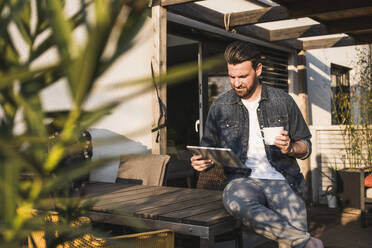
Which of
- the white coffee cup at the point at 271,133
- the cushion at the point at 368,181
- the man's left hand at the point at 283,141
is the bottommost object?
the cushion at the point at 368,181

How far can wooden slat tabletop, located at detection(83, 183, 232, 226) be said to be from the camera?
1.96 m

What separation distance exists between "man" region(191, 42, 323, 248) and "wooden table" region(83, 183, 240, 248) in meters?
0.18

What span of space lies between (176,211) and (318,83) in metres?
6.72

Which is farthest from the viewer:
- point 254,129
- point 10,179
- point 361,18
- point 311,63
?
point 311,63

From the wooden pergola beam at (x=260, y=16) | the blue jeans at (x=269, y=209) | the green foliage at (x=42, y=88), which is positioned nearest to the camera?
the green foliage at (x=42, y=88)

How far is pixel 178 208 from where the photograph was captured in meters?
2.17

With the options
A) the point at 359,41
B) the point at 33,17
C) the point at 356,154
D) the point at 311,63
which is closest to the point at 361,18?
the point at 359,41

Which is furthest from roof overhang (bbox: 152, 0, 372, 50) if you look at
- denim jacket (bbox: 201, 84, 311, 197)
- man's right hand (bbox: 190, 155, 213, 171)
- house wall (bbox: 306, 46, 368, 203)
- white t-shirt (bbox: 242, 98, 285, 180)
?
man's right hand (bbox: 190, 155, 213, 171)

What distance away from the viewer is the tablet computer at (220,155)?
7.31 feet

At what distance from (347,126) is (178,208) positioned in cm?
480

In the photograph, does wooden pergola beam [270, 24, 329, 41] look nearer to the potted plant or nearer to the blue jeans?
the potted plant

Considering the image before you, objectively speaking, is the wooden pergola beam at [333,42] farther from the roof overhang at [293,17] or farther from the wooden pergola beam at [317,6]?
the wooden pergola beam at [317,6]

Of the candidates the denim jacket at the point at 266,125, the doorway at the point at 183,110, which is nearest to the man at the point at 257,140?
the denim jacket at the point at 266,125

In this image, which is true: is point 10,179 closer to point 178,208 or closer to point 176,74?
point 176,74
